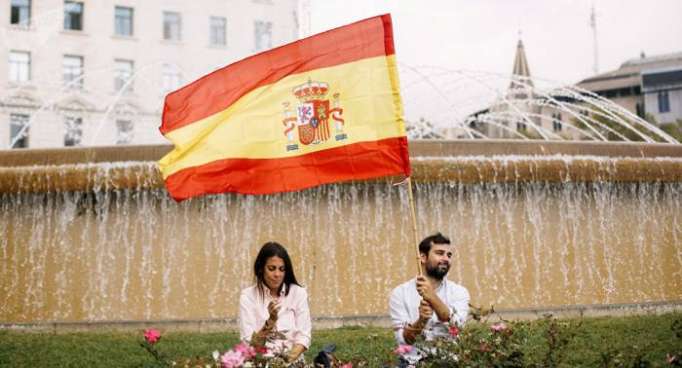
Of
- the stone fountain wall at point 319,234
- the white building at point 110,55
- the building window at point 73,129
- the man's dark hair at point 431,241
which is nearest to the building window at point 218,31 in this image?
the white building at point 110,55

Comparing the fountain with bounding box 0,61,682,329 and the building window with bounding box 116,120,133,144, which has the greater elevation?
the building window with bounding box 116,120,133,144

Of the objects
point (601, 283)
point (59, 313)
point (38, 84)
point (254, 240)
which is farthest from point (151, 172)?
point (38, 84)

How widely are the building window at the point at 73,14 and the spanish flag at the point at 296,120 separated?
110 ft

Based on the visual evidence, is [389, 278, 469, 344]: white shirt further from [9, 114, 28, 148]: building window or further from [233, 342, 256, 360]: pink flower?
[9, 114, 28, 148]: building window

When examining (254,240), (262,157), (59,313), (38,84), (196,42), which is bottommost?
(59,313)

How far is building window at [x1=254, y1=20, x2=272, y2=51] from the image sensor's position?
38438 mm

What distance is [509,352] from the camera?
3.79 metres

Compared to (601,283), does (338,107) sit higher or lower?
higher

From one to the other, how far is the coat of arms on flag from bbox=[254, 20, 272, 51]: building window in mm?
33989

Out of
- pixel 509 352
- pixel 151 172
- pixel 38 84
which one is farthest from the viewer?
pixel 38 84

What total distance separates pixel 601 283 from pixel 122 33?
106ft

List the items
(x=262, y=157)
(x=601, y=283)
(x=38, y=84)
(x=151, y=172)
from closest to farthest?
(x=262, y=157) → (x=151, y=172) → (x=601, y=283) → (x=38, y=84)

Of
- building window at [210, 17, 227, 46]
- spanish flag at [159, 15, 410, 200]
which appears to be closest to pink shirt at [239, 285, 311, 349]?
spanish flag at [159, 15, 410, 200]

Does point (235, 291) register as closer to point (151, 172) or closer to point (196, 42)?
point (151, 172)
